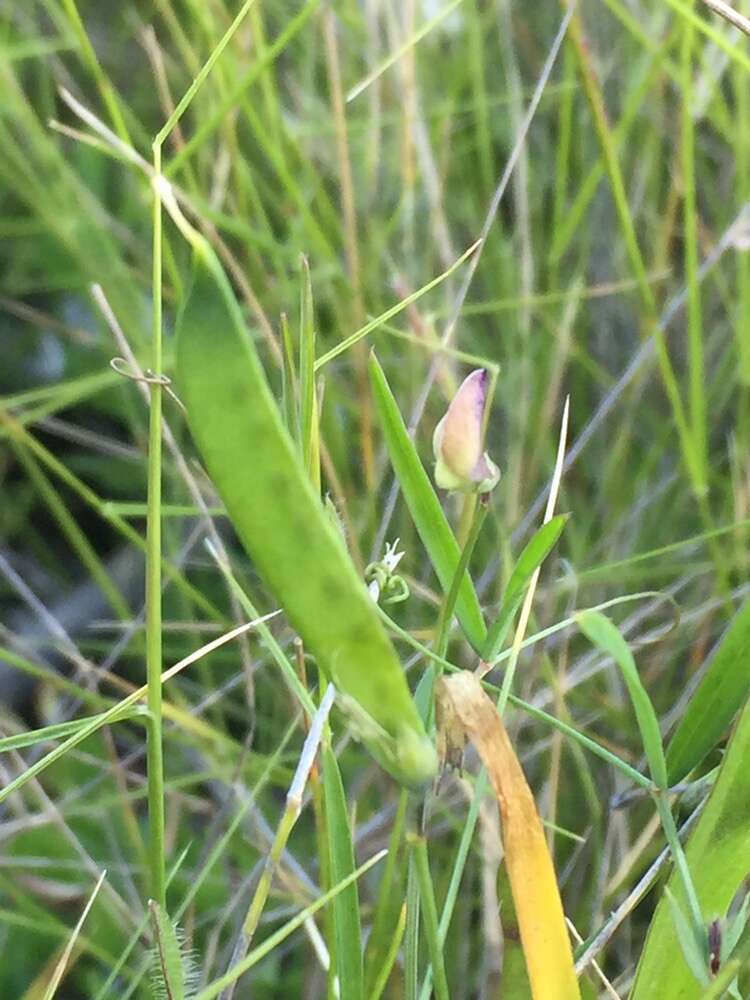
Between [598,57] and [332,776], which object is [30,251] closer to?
[598,57]

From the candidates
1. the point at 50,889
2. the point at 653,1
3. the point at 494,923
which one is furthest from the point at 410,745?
the point at 653,1

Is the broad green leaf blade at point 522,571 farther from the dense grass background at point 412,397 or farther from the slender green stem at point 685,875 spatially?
the dense grass background at point 412,397

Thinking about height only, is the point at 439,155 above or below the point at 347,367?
above

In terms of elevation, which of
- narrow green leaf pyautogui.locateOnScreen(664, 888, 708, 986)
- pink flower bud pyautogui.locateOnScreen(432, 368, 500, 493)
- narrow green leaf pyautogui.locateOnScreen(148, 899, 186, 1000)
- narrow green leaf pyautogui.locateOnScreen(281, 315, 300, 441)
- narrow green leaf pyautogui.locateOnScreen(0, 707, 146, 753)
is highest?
narrow green leaf pyautogui.locateOnScreen(281, 315, 300, 441)

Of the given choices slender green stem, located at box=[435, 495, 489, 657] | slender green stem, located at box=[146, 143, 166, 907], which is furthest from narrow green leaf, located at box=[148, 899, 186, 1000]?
slender green stem, located at box=[435, 495, 489, 657]

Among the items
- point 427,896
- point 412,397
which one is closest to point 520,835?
Result: point 427,896

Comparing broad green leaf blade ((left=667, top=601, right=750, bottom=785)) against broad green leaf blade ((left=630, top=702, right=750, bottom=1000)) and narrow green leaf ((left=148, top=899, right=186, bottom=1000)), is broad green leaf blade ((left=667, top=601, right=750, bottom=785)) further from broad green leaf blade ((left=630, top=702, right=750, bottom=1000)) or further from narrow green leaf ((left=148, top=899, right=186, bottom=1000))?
narrow green leaf ((left=148, top=899, right=186, bottom=1000))

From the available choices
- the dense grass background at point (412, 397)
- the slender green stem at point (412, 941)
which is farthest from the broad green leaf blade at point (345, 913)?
the dense grass background at point (412, 397)
